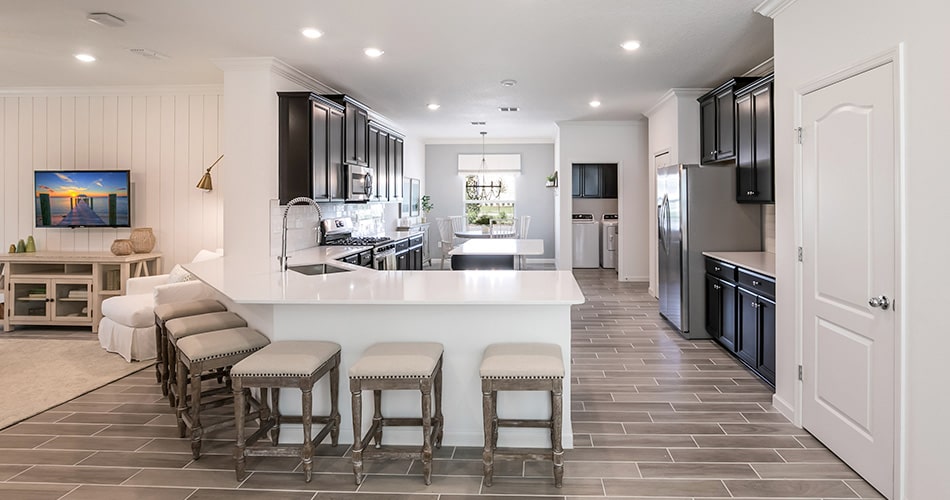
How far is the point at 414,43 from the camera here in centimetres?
464

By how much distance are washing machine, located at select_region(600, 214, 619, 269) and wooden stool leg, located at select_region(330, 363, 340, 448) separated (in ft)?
28.2

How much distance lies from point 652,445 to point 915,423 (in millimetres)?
1163

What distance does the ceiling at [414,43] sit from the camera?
382 cm

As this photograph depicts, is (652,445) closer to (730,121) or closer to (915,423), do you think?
(915,423)

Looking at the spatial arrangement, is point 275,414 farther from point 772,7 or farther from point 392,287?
point 772,7

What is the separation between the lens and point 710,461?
2.85 m

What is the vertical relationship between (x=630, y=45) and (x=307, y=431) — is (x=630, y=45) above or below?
above

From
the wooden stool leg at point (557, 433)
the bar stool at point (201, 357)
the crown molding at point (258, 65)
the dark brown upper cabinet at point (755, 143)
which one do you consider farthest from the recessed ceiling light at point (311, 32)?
the dark brown upper cabinet at point (755, 143)

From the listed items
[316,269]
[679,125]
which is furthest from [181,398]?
[679,125]

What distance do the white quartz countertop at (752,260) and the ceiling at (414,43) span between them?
1.77 meters

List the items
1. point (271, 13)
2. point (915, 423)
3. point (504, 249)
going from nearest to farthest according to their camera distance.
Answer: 1. point (915, 423)
2. point (271, 13)
3. point (504, 249)

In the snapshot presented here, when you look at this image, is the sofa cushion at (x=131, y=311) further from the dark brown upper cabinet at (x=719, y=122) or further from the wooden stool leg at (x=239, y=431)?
the dark brown upper cabinet at (x=719, y=122)

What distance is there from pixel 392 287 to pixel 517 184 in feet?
29.2

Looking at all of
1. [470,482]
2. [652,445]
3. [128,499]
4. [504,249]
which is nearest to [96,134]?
[504,249]
